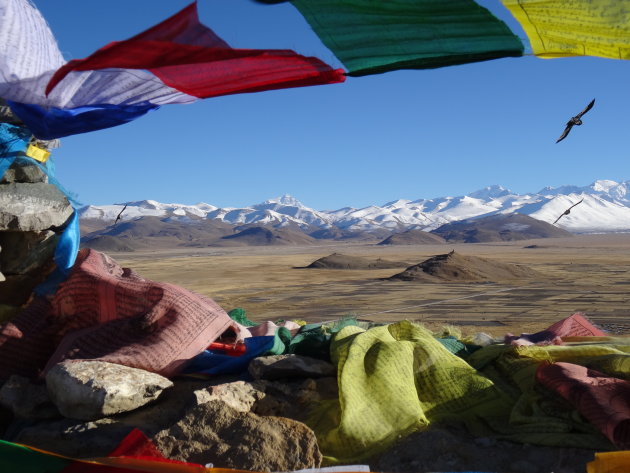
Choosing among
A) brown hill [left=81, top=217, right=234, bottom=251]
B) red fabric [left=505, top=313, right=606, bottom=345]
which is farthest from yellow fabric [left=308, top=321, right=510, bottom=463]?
brown hill [left=81, top=217, right=234, bottom=251]

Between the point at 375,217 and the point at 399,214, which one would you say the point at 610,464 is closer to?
the point at 375,217

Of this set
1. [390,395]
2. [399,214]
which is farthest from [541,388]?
[399,214]

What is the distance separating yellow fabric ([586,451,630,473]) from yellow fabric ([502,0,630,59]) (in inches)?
48.3

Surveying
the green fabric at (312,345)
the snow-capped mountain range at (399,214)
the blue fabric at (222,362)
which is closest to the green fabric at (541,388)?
the green fabric at (312,345)

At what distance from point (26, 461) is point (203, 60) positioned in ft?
4.61

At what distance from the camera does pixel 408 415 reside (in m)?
2.86

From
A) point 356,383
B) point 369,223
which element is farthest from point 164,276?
point 369,223

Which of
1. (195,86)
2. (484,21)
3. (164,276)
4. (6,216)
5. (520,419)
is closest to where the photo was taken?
(484,21)

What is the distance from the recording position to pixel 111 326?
138 inches

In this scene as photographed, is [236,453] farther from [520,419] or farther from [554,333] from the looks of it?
[554,333]

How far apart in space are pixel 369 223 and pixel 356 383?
127 metres

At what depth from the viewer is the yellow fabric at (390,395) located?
2.75 meters

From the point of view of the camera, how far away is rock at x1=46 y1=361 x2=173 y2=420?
2838mm

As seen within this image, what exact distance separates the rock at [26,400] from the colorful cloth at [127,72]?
1.28 metres
